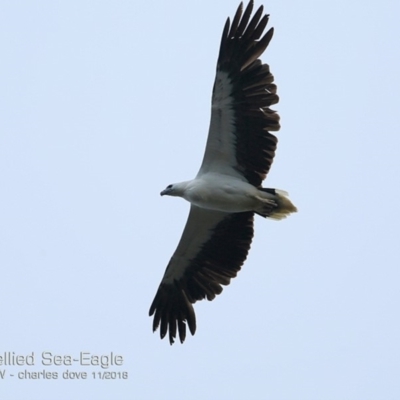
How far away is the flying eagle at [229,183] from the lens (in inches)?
605

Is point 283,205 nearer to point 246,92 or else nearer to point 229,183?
point 229,183

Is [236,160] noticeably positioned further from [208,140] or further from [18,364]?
[18,364]

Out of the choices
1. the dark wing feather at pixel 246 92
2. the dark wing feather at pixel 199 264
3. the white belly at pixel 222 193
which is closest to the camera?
the dark wing feather at pixel 246 92

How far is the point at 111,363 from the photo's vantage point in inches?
653

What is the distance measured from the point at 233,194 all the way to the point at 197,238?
137cm

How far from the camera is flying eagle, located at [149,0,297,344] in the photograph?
50.4ft

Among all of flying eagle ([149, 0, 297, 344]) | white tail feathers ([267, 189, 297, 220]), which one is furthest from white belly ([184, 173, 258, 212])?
white tail feathers ([267, 189, 297, 220])

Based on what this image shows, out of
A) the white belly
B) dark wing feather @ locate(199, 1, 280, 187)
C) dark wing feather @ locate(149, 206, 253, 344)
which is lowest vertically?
dark wing feather @ locate(149, 206, 253, 344)

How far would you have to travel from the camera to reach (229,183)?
15.8 meters

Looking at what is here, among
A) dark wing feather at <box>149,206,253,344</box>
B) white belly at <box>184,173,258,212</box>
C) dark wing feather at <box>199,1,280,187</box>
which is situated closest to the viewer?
dark wing feather at <box>199,1,280,187</box>

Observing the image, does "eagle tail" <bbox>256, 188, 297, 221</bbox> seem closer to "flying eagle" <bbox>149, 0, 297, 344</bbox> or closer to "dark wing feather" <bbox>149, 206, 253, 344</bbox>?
"flying eagle" <bbox>149, 0, 297, 344</bbox>

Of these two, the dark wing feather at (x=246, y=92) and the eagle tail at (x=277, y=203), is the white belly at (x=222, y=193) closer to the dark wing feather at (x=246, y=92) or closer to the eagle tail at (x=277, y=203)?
the eagle tail at (x=277, y=203)

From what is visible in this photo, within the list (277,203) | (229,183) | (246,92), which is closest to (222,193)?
(229,183)

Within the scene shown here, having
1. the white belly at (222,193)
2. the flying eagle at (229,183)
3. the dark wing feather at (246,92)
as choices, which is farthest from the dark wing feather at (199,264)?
the dark wing feather at (246,92)
